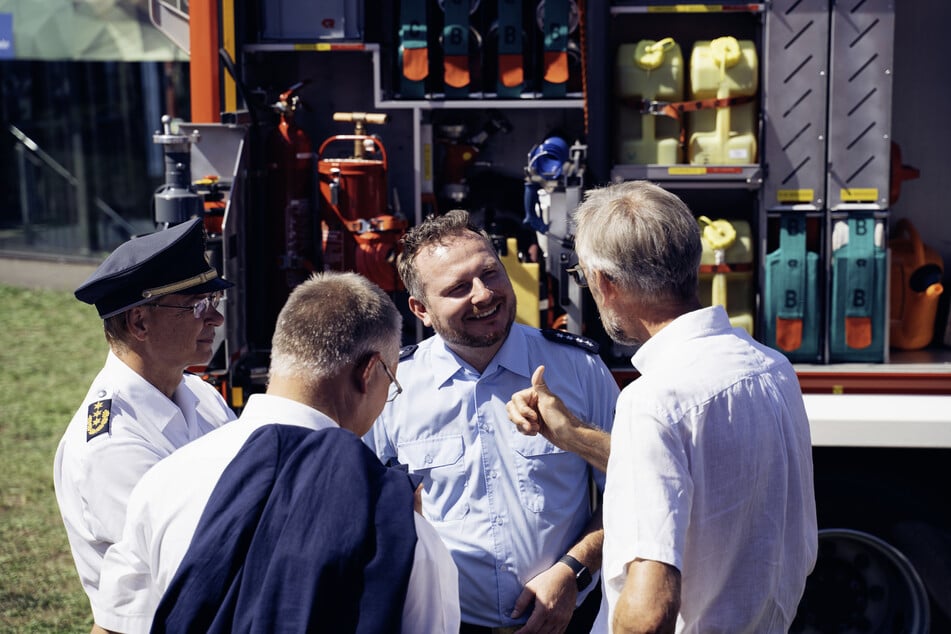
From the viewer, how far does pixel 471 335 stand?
2.95m

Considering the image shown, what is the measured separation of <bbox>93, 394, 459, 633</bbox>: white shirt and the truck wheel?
2.53 meters

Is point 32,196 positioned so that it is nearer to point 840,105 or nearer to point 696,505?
point 840,105

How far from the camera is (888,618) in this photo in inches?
161

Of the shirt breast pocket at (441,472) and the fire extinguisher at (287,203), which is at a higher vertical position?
the fire extinguisher at (287,203)

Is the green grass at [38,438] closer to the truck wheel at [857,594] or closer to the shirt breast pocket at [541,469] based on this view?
the shirt breast pocket at [541,469]

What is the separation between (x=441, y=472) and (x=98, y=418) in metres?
0.90

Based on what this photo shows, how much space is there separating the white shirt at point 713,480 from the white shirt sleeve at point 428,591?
31cm

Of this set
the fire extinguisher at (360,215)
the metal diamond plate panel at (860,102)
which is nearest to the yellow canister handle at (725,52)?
the metal diamond plate panel at (860,102)

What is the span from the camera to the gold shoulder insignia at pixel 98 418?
2.42 metres

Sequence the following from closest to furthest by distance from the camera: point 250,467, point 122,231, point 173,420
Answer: point 250,467 < point 173,420 < point 122,231

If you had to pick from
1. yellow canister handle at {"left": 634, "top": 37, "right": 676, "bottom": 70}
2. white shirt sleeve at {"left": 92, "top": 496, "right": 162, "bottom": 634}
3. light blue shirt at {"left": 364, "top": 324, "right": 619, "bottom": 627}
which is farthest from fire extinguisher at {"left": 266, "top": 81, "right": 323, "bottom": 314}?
white shirt sleeve at {"left": 92, "top": 496, "right": 162, "bottom": 634}

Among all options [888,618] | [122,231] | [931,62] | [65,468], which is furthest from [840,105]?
[122,231]

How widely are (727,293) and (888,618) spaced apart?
1345 millimetres

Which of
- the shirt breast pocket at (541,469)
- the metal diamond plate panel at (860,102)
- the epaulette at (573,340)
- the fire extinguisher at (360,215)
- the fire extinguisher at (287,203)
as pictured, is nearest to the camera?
the shirt breast pocket at (541,469)
